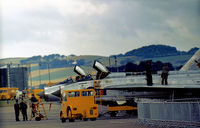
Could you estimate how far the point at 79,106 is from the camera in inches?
899

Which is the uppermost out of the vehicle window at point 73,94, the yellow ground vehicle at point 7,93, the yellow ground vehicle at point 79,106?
the yellow ground vehicle at point 7,93

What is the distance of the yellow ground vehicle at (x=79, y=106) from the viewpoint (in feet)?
74.8

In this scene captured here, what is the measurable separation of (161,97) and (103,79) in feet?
12.6

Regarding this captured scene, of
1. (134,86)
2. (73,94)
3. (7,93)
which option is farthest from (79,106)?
(7,93)

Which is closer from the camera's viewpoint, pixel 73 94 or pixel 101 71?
pixel 73 94

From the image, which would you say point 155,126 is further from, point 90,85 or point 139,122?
point 90,85

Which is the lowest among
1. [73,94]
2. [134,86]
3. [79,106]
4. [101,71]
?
→ [79,106]

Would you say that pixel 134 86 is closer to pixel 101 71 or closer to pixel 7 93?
pixel 101 71

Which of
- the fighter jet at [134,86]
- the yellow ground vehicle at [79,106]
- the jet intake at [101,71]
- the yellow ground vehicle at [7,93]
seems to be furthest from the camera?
the yellow ground vehicle at [7,93]

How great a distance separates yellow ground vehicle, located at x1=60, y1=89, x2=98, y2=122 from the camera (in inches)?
898

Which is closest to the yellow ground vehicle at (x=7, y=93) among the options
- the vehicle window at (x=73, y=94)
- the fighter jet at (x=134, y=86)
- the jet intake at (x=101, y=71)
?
the jet intake at (x=101, y=71)

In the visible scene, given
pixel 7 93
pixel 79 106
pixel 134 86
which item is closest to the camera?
pixel 79 106

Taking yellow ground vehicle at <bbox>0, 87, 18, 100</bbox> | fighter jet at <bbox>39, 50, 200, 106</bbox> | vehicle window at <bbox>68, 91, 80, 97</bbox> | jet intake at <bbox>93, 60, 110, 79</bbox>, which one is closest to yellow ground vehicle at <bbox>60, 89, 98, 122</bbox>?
vehicle window at <bbox>68, 91, 80, 97</bbox>

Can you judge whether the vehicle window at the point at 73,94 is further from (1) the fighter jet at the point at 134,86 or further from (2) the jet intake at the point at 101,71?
(2) the jet intake at the point at 101,71
